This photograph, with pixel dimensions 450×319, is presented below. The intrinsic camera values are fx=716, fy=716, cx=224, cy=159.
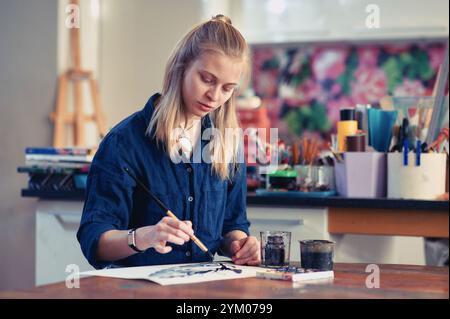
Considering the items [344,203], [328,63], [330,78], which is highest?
[328,63]

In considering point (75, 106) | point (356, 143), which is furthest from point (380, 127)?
point (75, 106)

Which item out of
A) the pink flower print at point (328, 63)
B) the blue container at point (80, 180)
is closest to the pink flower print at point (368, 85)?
the pink flower print at point (328, 63)

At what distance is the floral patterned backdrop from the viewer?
5.01 meters

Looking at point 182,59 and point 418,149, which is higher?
point 182,59

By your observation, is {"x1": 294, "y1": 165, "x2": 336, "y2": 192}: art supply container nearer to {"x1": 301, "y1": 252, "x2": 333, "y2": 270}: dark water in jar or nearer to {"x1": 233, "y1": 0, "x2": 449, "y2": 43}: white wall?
{"x1": 301, "y1": 252, "x2": 333, "y2": 270}: dark water in jar

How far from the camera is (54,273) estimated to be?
2820mm

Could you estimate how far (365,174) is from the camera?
104 inches

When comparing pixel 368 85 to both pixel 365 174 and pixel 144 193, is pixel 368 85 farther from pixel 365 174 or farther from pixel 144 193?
pixel 144 193

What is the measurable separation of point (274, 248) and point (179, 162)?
35 cm

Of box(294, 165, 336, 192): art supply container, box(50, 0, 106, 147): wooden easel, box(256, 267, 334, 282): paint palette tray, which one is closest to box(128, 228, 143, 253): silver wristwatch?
box(256, 267, 334, 282): paint palette tray

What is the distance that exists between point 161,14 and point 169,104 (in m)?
2.90

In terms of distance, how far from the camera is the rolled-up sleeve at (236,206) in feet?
6.52
